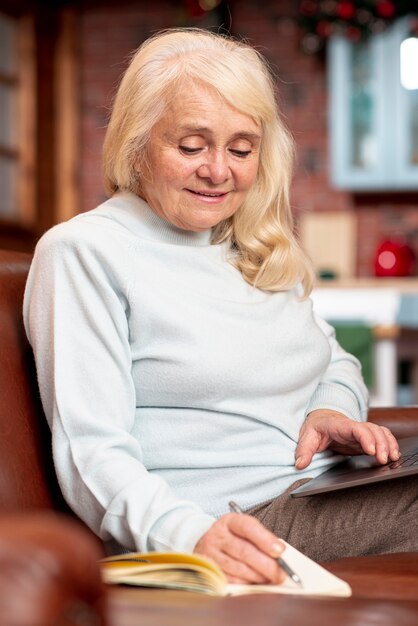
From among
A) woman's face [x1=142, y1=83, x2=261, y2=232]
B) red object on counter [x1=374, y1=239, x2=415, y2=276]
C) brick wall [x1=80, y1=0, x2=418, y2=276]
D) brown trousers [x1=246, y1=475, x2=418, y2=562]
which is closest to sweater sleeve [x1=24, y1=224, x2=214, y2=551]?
woman's face [x1=142, y1=83, x2=261, y2=232]

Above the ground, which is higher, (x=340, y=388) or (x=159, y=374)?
(x=159, y=374)

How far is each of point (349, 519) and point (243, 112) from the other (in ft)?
2.01

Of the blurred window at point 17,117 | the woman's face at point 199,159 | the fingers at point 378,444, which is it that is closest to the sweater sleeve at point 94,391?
the woman's face at point 199,159

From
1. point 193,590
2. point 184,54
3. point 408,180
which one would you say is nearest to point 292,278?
point 184,54

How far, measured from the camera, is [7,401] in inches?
54.6

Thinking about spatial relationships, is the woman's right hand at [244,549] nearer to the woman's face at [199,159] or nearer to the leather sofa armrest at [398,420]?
the woman's face at [199,159]

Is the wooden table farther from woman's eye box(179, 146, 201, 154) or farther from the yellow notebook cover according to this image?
woman's eye box(179, 146, 201, 154)

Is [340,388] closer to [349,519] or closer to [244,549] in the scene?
[349,519]

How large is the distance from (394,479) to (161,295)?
0.43 metres

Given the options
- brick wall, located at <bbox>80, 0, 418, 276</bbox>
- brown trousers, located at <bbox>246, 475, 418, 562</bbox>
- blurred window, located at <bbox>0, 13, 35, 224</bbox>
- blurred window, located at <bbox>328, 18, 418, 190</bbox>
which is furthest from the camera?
blurred window, located at <bbox>0, 13, 35, 224</bbox>

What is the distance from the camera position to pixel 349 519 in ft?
4.83

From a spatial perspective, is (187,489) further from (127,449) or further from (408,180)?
(408,180)

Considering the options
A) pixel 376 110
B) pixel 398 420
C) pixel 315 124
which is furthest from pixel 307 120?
pixel 398 420

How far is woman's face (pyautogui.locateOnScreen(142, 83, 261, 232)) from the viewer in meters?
1.49
